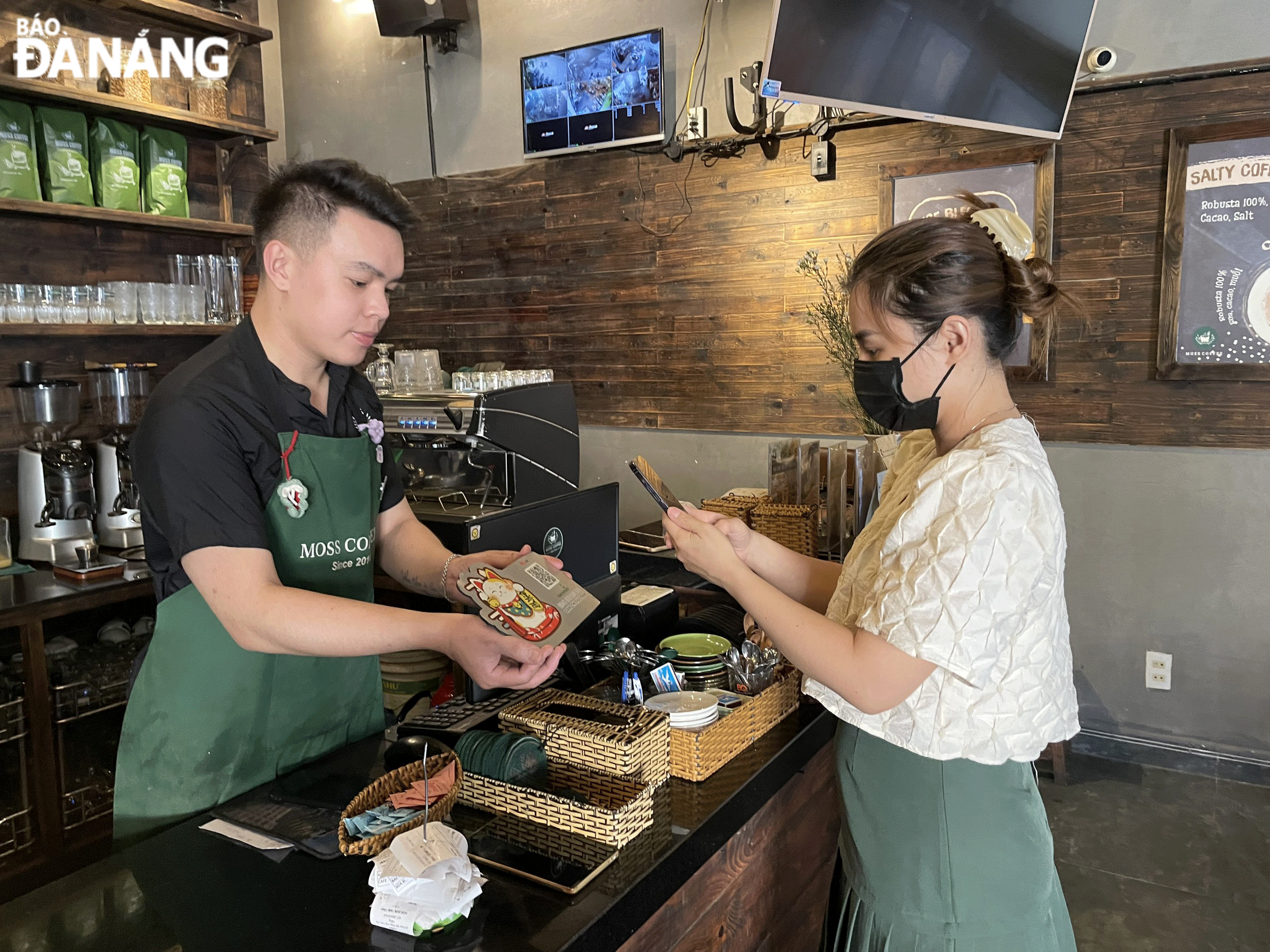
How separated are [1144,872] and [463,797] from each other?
8.41 feet

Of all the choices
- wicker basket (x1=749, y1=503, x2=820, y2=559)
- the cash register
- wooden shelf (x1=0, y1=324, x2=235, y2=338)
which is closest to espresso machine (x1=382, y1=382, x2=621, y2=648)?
the cash register

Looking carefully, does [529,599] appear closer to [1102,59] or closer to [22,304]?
[22,304]

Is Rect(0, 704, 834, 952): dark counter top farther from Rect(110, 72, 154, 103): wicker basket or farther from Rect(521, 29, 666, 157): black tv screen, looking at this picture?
Rect(521, 29, 666, 157): black tv screen

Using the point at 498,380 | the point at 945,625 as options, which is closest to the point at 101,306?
the point at 498,380

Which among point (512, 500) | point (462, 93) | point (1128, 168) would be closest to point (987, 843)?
point (512, 500)

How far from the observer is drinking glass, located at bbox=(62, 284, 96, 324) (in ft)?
10.2

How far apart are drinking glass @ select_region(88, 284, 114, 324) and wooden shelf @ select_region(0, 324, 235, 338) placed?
1.6 inches

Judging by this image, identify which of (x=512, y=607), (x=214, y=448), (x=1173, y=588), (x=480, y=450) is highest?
(x=214, y=448)

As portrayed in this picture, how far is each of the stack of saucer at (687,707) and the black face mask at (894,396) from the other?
1.82ft

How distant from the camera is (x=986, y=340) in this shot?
1.41 m

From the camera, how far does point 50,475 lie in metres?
3.09

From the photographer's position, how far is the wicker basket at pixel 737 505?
292 centimetres

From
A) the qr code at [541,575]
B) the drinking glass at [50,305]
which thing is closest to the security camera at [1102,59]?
the qr code at [541,575]

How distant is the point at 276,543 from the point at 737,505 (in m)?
1.66
